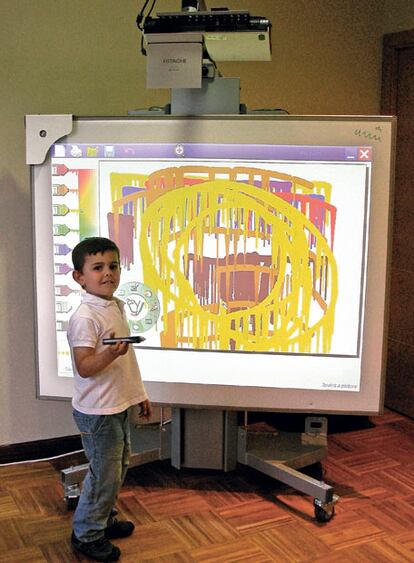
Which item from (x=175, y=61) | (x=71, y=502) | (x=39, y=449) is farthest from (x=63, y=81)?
(x=71, y=502)

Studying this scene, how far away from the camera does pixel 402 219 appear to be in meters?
3.56

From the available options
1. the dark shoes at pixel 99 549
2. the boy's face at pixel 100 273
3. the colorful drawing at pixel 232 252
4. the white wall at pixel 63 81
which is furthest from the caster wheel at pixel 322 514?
the white wall at pixel 63 81

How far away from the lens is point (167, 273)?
2.57 meters

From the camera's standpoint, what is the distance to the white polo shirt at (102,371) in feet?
7.11

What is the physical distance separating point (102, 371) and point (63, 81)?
1.33 meters

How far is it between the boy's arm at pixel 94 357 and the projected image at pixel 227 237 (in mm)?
459

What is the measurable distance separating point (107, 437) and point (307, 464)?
0.95 metres

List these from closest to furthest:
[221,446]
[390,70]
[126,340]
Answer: [126,340]
[221,446]
[390,70]

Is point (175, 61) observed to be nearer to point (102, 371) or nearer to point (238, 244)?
Result: point (238, 244)

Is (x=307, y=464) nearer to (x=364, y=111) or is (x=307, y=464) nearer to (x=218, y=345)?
(x=218, y=345)

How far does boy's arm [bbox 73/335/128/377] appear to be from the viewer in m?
2.11

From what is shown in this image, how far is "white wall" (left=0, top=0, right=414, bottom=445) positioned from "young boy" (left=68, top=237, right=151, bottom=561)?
851 mm

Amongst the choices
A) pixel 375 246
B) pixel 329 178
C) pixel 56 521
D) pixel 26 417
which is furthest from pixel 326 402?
pixel 26 417

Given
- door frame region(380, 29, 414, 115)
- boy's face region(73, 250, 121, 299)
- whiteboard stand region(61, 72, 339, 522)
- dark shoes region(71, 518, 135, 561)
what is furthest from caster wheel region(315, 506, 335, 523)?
door frame region(380, 29, 414, 115)
